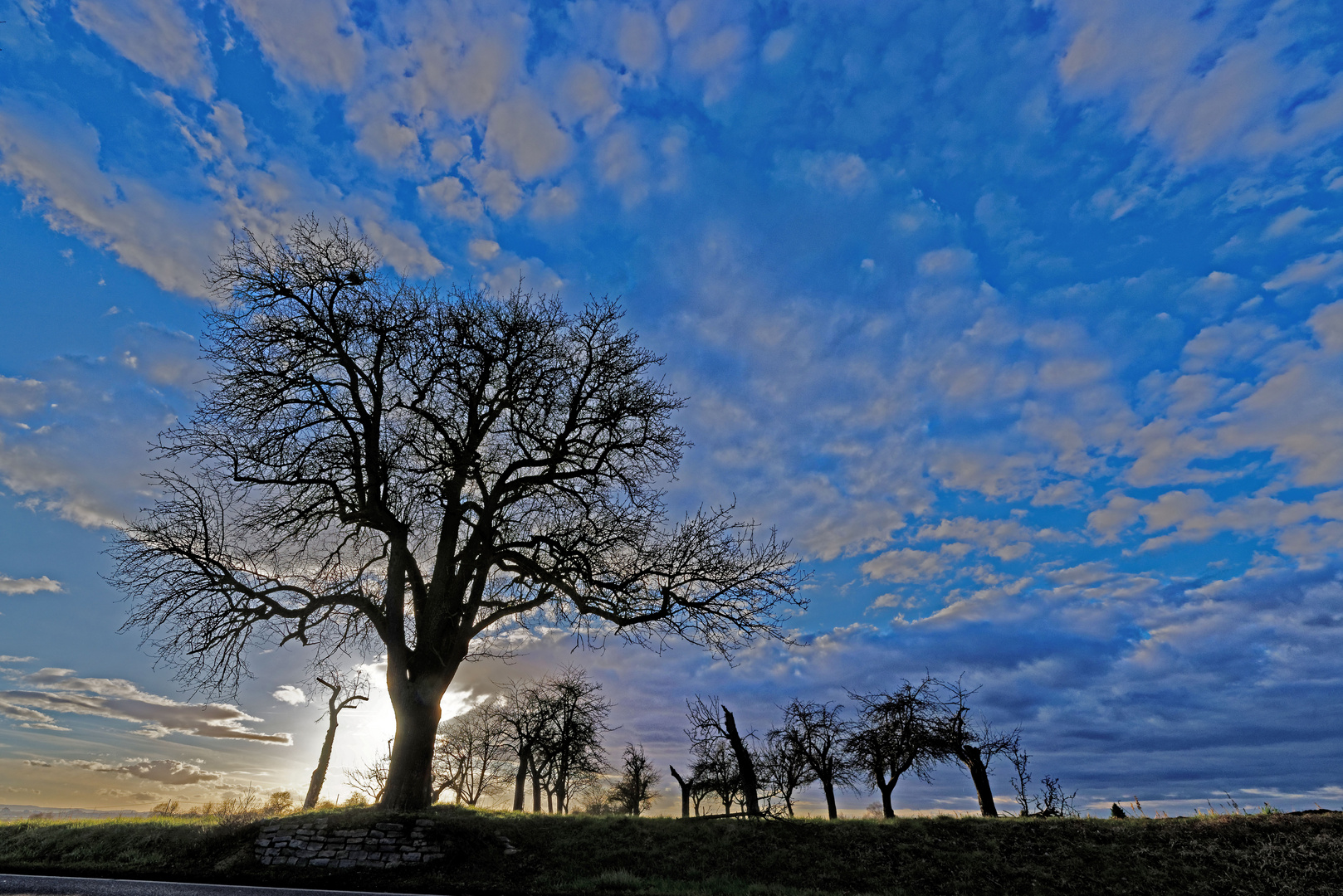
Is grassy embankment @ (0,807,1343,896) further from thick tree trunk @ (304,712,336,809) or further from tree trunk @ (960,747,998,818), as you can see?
thick tree trunk @ (304,712,336,809)

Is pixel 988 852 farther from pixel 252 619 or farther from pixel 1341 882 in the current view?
pixel 252 619

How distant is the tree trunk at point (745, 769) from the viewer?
1702 cm

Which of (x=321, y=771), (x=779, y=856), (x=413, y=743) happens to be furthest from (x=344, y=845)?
(x=321, y=771)

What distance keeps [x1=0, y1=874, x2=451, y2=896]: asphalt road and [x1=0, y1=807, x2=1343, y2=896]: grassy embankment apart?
1.46m

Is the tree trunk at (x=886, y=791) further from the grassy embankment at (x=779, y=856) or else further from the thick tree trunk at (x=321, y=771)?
→ the thick tree trunk at (x=321, y=771)

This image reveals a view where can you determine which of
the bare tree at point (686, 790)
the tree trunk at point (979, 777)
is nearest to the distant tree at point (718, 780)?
the bare tree at point (686, 790)

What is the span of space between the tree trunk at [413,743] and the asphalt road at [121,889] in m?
Result: 5.39

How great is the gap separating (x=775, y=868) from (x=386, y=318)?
16.4 metres

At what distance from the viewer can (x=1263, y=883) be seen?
12367 mm

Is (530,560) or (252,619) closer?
(252,619)

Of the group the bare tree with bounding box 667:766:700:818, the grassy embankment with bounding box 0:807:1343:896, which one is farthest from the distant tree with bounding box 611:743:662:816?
the grassy embankment with bounding box 0:807:1343:896

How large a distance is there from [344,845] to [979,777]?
21.8 meters

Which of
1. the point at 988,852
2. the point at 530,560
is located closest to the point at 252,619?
the point at 530,560

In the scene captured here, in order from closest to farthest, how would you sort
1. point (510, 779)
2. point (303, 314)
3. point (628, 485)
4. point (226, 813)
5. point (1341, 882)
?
point (1341, 882)
point (226, 813)
point (303, 314)
point (628, 485)
point (510, 779)
